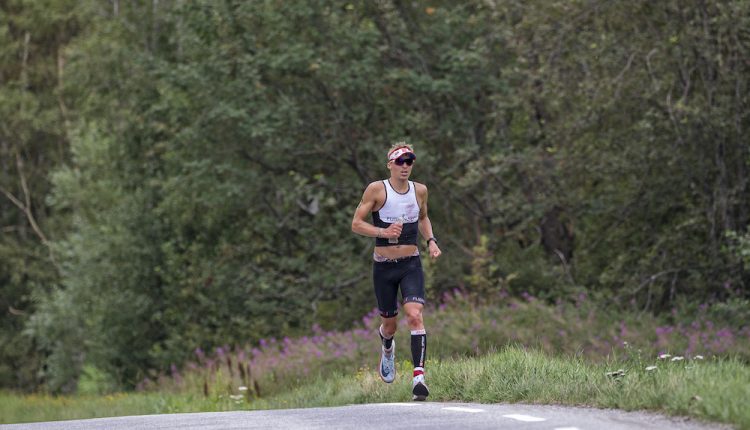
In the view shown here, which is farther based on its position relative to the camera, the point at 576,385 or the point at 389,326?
the point at 389,326

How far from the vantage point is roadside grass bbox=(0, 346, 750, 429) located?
26.1 ft

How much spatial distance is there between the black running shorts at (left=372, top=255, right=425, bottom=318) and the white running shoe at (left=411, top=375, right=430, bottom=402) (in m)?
0.69

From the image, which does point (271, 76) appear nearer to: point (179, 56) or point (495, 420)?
point (179, 56)

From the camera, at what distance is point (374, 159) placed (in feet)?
84.1

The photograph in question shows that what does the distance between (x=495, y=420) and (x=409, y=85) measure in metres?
16.5

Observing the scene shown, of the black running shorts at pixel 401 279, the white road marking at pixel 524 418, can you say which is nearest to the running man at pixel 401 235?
the black running shorts at pixel 401 279

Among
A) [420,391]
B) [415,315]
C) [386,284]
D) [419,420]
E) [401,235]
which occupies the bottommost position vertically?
[420,391]

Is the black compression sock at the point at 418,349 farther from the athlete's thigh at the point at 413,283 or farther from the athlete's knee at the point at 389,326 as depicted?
the athlete's knee at the point at 389,326

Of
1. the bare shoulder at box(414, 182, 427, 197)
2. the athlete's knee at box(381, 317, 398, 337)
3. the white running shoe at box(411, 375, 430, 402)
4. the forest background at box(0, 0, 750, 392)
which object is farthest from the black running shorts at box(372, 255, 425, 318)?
the forest background at box(0, 0, 750, 392)

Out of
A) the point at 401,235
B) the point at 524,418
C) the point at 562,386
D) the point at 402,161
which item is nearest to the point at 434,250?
the point at 401,235

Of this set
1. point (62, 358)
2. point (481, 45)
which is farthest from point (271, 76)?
point (62, 358)

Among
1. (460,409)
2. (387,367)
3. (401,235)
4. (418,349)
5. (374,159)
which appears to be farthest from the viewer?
(374,159)

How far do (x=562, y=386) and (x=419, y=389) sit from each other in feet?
5.34

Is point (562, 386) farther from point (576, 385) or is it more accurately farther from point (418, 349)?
point (418, 349)
